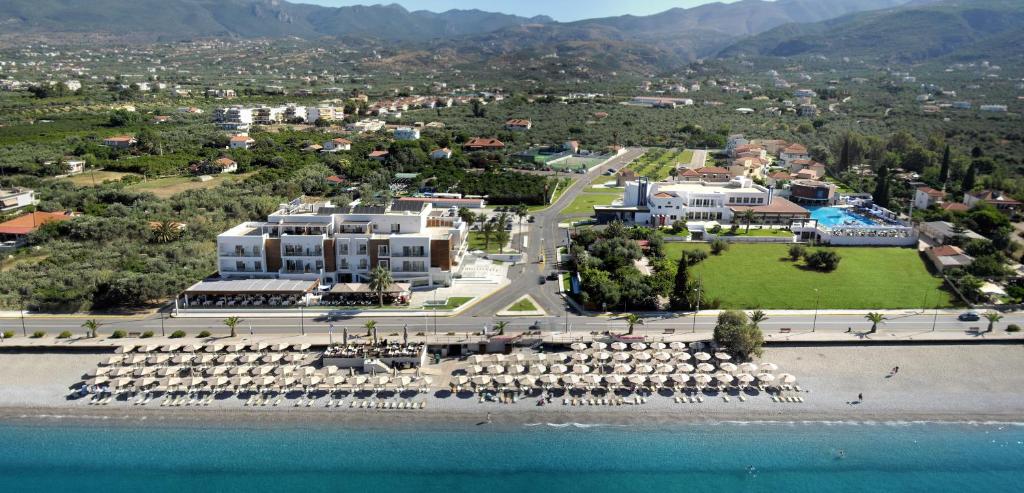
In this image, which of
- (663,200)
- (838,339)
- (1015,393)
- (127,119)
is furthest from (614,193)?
(127,119)

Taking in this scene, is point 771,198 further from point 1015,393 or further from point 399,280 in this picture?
point 399,280

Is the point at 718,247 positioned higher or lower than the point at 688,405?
higher

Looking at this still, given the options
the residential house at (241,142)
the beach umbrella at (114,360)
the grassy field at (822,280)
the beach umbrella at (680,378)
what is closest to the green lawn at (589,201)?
the grassy field at (822,280)

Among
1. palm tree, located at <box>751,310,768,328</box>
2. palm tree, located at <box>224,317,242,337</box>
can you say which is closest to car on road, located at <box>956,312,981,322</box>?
palm tree, located at <box>751,310,768,328</box>

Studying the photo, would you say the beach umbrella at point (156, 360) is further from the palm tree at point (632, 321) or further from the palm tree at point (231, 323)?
the palm tree at point (632, 321)

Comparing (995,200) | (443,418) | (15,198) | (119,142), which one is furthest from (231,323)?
(119,142)

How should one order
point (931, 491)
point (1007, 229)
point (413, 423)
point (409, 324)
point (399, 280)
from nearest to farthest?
point (931, 491), point (413, 423), point (409, 324), point (399, 280), point (1007, 229)

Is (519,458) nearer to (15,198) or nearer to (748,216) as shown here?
(748,216)
